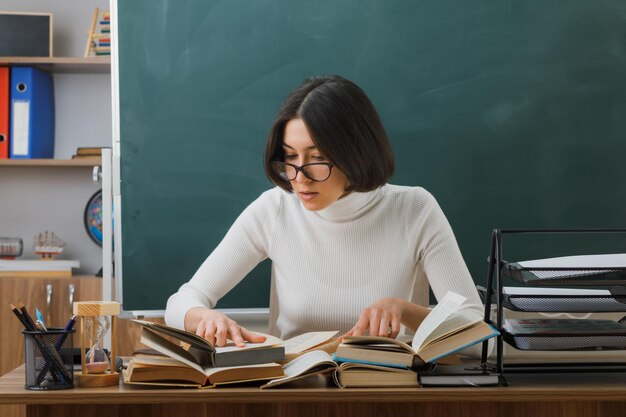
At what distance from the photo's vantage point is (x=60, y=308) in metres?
3.07

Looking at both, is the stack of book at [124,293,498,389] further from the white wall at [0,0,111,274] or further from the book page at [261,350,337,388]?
the white wall at [0,0,111,274]

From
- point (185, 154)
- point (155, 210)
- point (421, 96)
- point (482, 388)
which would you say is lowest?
point (482, 388)

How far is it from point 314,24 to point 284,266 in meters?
0.87

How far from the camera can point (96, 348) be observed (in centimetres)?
136

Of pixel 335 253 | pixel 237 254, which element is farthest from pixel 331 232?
pixel 237 254

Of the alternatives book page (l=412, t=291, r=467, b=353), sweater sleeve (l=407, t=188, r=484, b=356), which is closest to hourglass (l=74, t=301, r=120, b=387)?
book page (l=412, t=291, r=467, b=353)

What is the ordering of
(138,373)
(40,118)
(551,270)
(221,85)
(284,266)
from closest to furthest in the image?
(138,373) < (551,270) < (284,266) < (221,85) < (40,118)

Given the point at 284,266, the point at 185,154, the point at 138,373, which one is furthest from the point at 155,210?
the point at 138,373

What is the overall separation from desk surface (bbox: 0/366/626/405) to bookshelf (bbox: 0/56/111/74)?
222cm

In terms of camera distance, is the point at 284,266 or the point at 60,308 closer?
the point at 284,266

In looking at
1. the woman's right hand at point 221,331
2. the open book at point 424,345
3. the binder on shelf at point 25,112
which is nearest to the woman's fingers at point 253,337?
the woman's right hand at point 221,331

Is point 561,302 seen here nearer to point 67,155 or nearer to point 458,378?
point 458,378

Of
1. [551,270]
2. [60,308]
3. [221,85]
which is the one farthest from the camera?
[60,308]

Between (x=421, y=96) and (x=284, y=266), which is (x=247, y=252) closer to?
(x=284, y=266)
